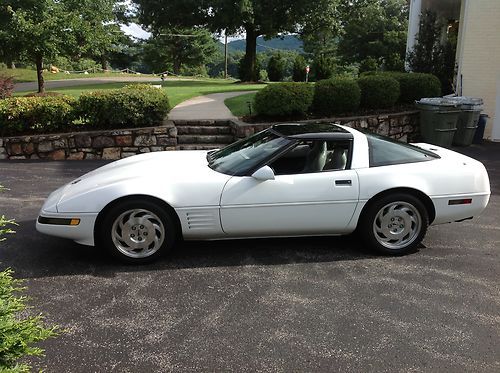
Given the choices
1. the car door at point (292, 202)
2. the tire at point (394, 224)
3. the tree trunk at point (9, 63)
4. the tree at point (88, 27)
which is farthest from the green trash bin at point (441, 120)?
the tree trunk at point (9, 63)

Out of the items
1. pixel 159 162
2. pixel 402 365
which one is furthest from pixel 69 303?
pixel 402 365

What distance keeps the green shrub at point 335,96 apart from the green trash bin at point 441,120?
1.69 m

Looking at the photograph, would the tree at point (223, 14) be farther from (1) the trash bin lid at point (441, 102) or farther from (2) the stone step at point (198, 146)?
(2) the stone step at point (198, 146)

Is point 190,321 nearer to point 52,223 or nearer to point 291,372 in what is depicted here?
point 291,372

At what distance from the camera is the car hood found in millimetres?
4270

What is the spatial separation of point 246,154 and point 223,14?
70.5 feet

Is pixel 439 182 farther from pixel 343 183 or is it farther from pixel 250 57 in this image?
pixel 250 57

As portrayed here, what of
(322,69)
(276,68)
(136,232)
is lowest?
(136,232)

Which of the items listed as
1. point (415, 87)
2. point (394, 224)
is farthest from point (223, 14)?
point (394, 224)

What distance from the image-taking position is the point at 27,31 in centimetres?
1664

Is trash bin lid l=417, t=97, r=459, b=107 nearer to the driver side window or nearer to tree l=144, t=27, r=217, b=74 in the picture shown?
the driver side window

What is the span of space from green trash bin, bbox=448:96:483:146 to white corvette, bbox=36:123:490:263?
22.3ft

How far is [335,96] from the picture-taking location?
1049 cm

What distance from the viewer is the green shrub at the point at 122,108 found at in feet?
31.1
